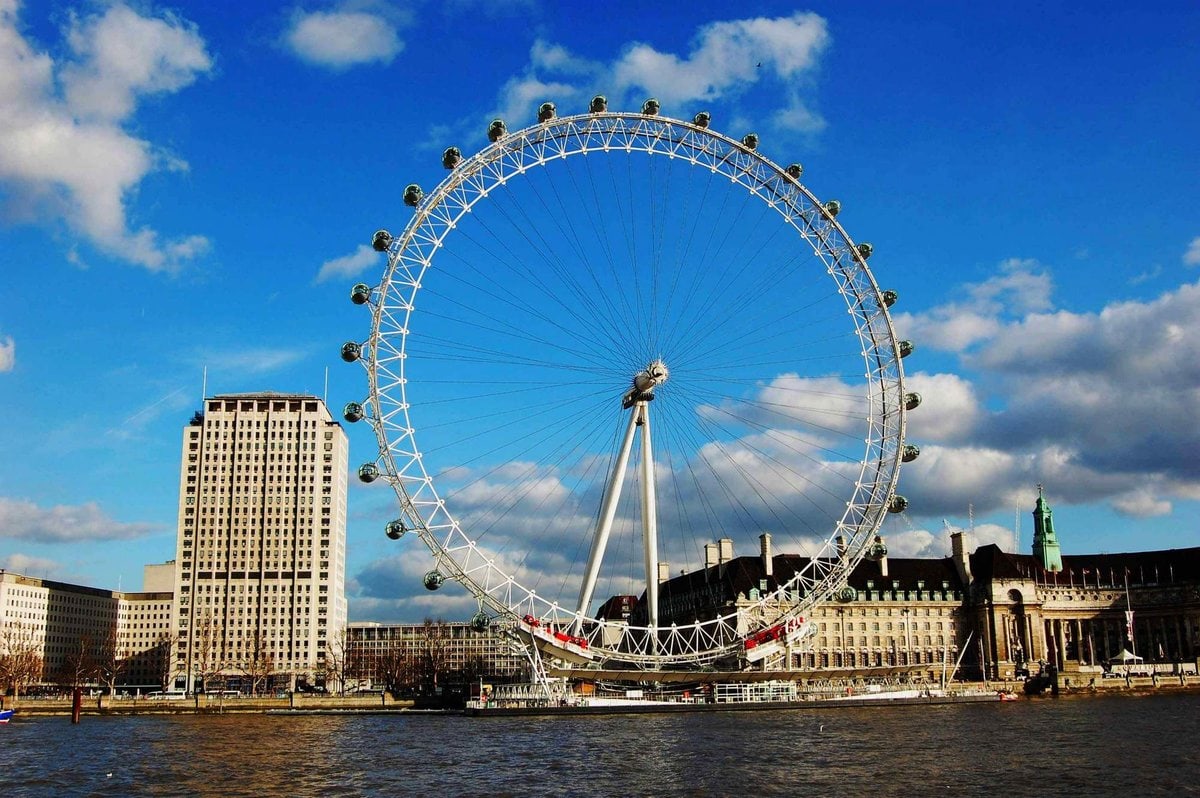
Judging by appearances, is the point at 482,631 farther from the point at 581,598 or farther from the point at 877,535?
the point at 877,535

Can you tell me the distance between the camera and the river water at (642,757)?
55.4 m

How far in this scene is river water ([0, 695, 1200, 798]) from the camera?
5538 centimetres

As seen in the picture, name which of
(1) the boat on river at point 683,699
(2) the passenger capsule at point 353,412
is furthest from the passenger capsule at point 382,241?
(1) the boat on river at point 683,699

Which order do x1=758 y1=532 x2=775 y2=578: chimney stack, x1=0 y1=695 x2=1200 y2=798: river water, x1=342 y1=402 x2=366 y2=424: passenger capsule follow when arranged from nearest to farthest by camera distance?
x1=0 y1=695 x2=1200 y2=798: river water < x1=342 y1=402 x2=366 y2=424: passenger capsule < x1=758 y1=532 x2=775 y2=578: chimney stack

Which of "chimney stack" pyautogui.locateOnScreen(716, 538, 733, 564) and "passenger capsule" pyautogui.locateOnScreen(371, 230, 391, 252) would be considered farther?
"chimney stack" pyautogui.locateOnScreen(716, 538, 733, 564)

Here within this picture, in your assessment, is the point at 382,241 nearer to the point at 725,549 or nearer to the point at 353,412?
the point at 353,412

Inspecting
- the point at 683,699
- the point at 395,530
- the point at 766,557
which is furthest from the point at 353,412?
the point at 766,557

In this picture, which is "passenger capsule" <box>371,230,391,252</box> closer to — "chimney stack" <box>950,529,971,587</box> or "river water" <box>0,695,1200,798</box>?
"river water" <box>0,695,1200,798</box>

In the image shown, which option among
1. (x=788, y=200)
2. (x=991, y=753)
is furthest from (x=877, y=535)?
(x=991, y=753)

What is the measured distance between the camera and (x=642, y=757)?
68.2m

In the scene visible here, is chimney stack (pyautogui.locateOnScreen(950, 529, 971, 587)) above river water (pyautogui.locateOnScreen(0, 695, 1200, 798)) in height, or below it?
above

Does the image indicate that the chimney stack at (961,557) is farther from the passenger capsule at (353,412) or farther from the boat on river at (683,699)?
the passenger capsule at (353,412)

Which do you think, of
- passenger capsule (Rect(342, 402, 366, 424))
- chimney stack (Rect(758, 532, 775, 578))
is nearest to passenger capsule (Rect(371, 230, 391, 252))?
passenger capsule (Rect(342, 402, 366, 424))

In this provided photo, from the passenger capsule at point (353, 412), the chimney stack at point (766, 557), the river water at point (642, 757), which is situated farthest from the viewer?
the chimney stack at point (766, 557)
